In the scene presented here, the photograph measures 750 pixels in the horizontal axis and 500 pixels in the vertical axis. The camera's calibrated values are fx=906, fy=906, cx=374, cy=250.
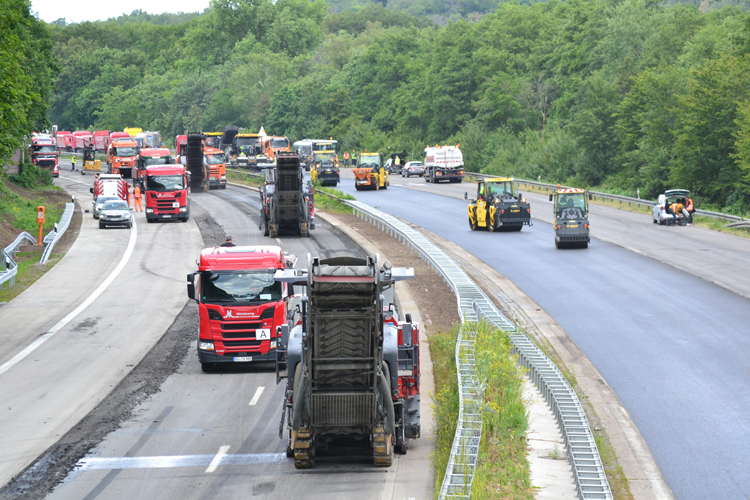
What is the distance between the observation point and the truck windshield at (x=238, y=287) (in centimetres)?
2009

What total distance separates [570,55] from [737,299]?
7401cm

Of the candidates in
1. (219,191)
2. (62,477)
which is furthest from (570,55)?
(62,477)

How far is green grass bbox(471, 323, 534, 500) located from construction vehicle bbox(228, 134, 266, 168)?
232 ft

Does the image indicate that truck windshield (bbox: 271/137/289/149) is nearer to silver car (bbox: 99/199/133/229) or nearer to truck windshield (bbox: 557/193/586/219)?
silver car (bbox: 99/199/133/229)

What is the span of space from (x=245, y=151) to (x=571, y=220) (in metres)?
56.6

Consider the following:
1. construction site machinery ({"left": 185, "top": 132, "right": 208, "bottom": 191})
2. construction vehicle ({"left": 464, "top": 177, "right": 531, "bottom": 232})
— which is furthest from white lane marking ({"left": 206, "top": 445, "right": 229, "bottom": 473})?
construction site machinery ({"left": 185, "top": 132, "right": 208, "bottom": 191})

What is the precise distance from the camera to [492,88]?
99.3 meters

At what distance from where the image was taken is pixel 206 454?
15.0 metres

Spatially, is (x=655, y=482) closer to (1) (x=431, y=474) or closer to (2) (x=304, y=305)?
(1) (x=431, y=474)

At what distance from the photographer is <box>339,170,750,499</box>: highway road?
15.1m

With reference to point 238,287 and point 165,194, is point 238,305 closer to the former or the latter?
point 238,287

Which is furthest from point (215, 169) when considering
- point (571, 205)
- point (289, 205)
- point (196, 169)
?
point (571, 205)

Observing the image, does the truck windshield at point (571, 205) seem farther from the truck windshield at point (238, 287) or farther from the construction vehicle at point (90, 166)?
the construction vehicle at point (90, 166)

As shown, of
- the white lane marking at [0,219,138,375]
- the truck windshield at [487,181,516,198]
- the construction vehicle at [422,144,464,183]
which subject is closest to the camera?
the white lane marking at [0,219,138,375]
